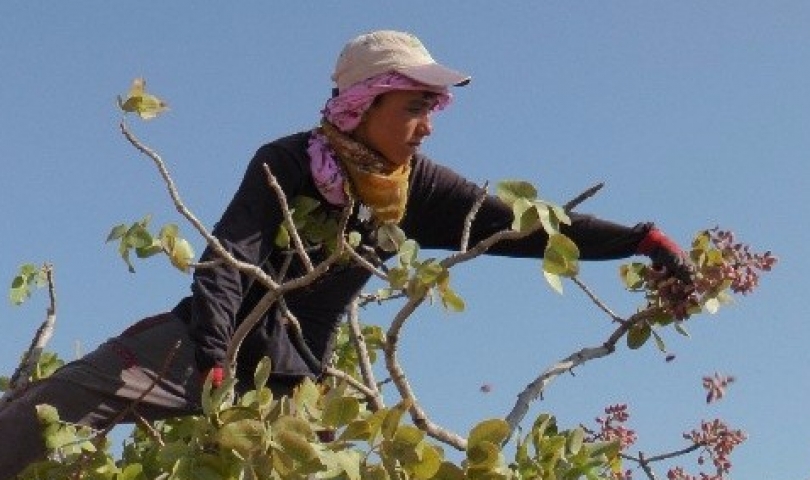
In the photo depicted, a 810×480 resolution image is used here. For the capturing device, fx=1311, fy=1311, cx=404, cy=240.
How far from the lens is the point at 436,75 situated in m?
3.56

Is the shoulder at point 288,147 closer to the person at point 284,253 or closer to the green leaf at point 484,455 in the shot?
the person at point 284,253

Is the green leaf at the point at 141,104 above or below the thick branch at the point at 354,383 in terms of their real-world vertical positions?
above

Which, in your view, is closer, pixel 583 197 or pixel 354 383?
Result: pixel 583 197

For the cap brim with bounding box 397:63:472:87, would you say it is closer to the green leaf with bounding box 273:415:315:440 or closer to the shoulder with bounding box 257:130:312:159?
the shoulder with bounding box 257:130:312:159

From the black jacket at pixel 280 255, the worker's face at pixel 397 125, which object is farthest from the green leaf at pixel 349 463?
the worker's face at pixel 397 125

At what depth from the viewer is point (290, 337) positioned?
11.9 feet

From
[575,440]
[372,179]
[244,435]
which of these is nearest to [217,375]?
[244,435]

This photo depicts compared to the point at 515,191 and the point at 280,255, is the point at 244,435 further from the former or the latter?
the point at 280,255

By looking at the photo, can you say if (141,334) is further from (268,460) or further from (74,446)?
(268,460)

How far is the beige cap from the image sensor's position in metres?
3.56

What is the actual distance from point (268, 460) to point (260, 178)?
1120 millimetres

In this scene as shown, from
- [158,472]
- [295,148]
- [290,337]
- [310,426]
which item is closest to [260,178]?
[295,148]

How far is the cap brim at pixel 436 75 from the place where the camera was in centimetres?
352

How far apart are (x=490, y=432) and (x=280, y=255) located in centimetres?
98
